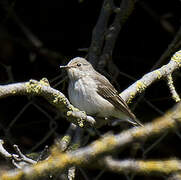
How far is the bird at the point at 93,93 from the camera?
2908mm

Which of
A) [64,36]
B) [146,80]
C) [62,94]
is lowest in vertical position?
[62,94]

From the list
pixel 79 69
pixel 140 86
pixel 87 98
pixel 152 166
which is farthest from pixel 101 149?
pixel 79 69

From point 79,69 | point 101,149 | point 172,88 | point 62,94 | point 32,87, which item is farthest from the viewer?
point 79,69

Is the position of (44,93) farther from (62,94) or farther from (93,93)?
(93,93)

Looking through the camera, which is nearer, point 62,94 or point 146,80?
point 62,94

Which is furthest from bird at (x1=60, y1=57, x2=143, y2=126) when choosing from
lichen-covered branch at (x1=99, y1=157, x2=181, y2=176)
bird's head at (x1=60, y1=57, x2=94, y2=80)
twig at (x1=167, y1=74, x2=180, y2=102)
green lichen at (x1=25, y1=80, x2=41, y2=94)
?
lichen-covered branch at (x1=99, y1=157, x2=181, y2=176)

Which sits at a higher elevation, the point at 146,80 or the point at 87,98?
the point at 87,98

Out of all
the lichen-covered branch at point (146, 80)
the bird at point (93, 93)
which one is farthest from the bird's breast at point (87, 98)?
the lichen-covered branch at point (146, 80)

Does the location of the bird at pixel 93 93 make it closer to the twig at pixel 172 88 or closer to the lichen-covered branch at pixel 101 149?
the twig at pixel 172 88

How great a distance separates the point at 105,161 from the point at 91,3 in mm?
2909

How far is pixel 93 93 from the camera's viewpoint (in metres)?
3.02

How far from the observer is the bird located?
9.54 ft

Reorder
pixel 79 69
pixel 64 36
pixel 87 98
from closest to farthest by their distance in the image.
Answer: pixel 87 98, pixel 79 69, pixel 64 36

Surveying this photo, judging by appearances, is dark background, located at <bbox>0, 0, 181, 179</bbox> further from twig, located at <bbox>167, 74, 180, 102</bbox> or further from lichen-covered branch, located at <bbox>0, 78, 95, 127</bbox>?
lichen-covered branch, located at <bbox>0, 78, 95, 127</bbox>
